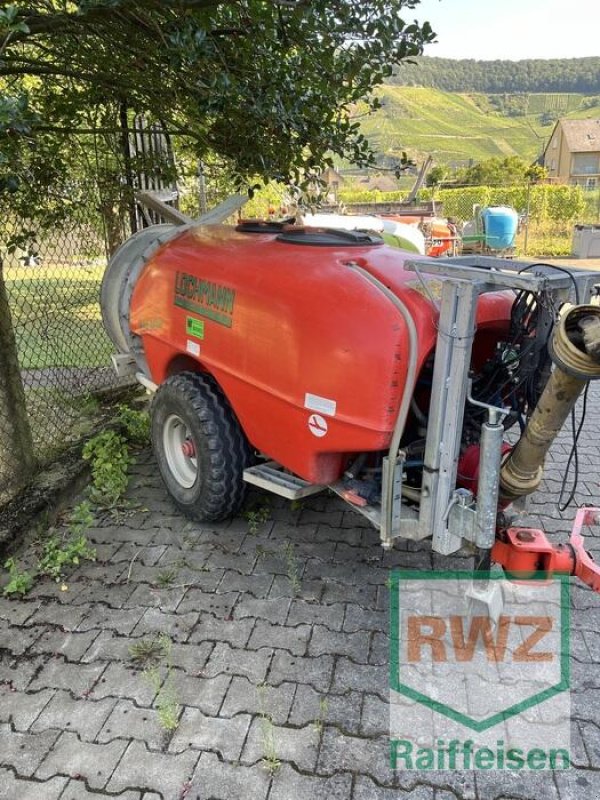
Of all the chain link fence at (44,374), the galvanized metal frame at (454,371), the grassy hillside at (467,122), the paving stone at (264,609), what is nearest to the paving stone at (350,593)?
the paving stone at (264,609)

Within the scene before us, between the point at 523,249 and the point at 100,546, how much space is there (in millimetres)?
17282

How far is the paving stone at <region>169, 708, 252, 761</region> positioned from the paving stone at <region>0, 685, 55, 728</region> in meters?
0.56

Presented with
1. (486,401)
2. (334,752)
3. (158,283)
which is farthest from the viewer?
(158,283)

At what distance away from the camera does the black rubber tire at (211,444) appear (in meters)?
3.25

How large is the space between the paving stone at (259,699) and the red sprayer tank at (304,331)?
866 mm

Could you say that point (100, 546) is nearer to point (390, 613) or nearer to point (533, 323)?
point (390, 613)

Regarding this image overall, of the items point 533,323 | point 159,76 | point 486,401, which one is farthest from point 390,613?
point 159,76

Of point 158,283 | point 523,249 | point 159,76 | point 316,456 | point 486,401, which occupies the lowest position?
point 523,249

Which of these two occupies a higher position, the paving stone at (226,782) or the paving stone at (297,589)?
the paving stone at (226,782)

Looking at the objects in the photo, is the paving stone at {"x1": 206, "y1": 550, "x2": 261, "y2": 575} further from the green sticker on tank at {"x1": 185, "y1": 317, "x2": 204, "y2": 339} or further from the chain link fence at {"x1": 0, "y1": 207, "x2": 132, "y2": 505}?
the chain link fence at {"x1": 0, "y1": 207, "x2": 132, "y2": 505}

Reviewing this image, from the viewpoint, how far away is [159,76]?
10.3ft

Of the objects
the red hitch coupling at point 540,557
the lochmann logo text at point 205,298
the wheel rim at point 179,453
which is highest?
the lochmann logo text at point 205,298

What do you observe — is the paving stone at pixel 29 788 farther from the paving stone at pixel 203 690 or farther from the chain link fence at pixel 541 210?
the chain link fence at pixel 541 210

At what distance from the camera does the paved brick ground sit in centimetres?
203
